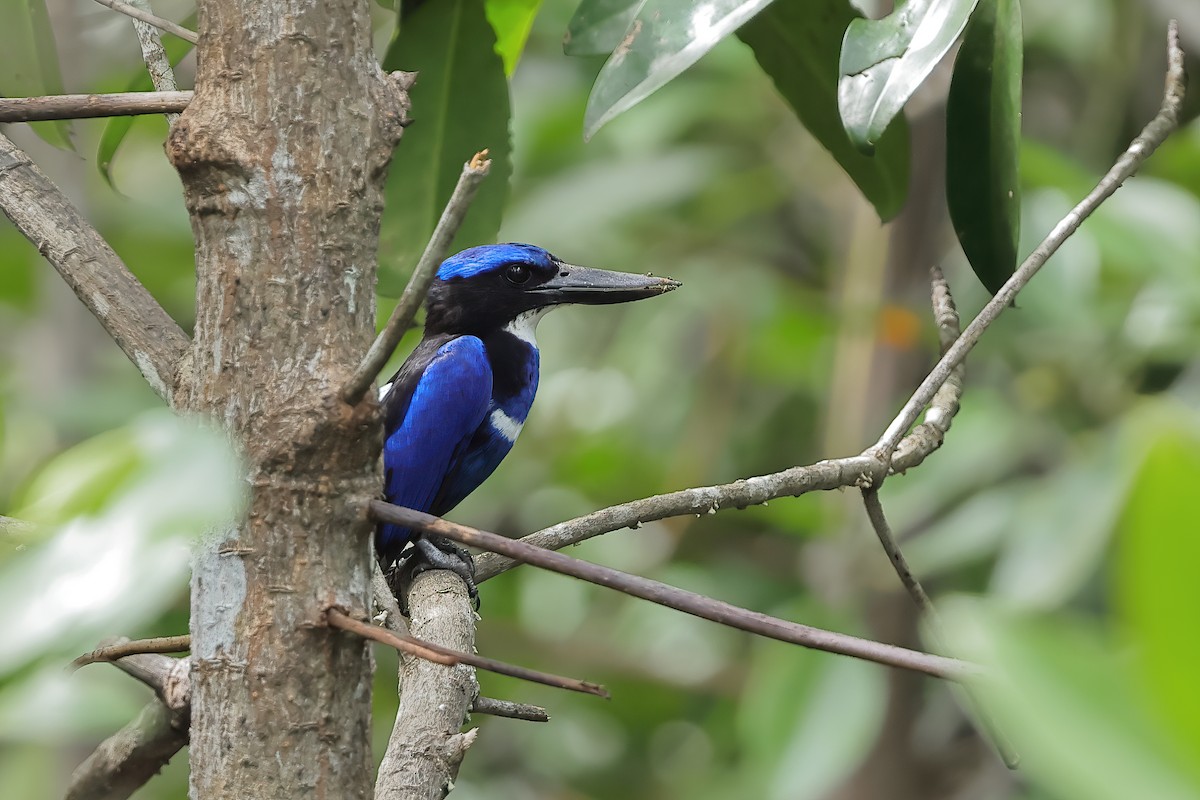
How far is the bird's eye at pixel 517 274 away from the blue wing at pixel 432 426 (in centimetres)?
35

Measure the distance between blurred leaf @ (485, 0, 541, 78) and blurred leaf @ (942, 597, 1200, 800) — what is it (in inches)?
73.5

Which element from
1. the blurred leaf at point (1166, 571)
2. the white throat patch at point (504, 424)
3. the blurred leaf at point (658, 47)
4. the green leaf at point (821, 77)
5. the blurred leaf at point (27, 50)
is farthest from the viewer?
the white throat patch at point (504, 424)

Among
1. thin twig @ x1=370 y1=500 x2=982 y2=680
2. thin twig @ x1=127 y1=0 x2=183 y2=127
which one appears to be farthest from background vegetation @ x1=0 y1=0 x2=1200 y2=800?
thin twig @ x1=370 y1=500 x2=982 y2=680

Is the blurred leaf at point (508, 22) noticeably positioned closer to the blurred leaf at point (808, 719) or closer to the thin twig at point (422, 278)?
the thin twig at point (422, 278)

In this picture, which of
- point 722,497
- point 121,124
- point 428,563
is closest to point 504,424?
point 428,563

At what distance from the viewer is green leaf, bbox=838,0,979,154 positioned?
1465mm

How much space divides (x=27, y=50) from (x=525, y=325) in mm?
1451

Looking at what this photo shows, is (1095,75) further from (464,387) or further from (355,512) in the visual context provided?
(355,512)

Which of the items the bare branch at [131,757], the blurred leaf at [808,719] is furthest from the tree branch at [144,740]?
the blurred leaf at [808,719]

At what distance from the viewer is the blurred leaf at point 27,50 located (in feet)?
5.98

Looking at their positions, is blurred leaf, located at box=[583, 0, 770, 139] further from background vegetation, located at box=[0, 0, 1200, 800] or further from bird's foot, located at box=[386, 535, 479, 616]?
bird's foot, located at box=[386, 535, 479, 616]

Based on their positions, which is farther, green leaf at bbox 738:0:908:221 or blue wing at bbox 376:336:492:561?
blue wing at bbox 376:336:492:561

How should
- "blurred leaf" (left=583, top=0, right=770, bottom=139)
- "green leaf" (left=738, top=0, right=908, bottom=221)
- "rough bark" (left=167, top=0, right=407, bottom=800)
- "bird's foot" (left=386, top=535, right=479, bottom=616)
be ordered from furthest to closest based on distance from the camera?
1. "bird's foot" (left=386, top=535, right=479, bottom=616)
2. "green leaf" (left=738, top=0, right=908, bottom=221)
3. "blurred leaf" (left=583, top=0, right=770, bottom=139)
4. "rough bark" (left=167, top=0, right=407, bottom=800)

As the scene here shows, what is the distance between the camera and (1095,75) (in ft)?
15.2
